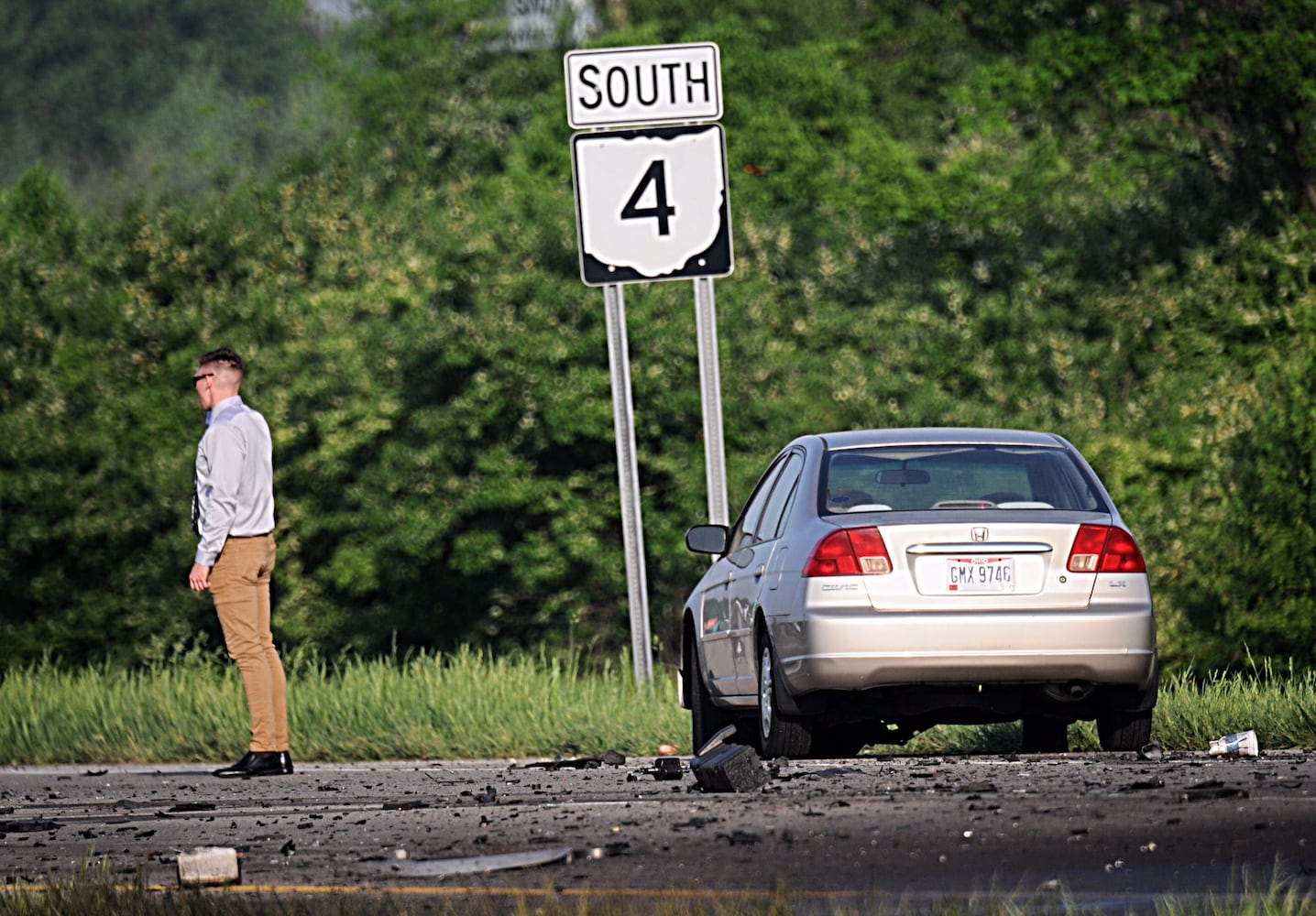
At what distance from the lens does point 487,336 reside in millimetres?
26266

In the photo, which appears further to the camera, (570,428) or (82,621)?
(82,621)

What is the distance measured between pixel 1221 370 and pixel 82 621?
14.6 m

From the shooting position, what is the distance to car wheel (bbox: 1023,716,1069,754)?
39.1 ft

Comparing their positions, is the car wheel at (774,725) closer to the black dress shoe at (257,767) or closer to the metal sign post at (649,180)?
the black dress shoe at (257,767)

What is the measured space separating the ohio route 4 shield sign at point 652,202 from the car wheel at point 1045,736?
4.46 meters

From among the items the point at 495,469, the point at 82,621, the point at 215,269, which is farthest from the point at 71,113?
the point at 495,469

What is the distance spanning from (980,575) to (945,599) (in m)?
0.18

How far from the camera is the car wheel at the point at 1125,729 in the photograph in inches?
433

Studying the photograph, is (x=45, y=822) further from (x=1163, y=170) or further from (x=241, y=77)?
(x=241, y=77)

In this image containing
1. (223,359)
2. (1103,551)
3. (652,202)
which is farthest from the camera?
(652,202)

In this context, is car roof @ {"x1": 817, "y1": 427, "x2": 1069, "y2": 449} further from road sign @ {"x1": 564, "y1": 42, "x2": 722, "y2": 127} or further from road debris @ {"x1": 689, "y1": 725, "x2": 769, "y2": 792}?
road sign @ {"x1": 564, "y1": 42, "x2": 722, "y2": 127}

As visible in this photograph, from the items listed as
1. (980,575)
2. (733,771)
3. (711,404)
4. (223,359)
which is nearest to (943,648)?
(980,575)

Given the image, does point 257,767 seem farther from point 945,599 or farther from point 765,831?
point 765,831

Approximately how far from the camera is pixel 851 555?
1030 centimetres
